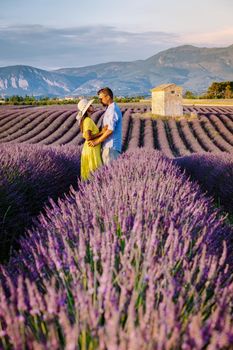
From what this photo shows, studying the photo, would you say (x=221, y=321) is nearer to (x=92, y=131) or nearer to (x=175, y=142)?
(x=92, y=131)

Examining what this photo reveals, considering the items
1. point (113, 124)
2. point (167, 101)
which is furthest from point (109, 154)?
point (167, 101)

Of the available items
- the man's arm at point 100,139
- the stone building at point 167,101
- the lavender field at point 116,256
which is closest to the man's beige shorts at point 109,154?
the man's arm at point 100,139

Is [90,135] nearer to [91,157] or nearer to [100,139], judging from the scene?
[100,139]

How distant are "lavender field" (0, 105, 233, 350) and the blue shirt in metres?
0.62

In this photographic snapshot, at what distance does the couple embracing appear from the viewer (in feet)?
20.3

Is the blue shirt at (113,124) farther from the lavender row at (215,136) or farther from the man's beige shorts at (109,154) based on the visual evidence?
the lavender row at (215,136)

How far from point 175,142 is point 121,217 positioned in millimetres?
22412

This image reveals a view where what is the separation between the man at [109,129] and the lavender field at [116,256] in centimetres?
62

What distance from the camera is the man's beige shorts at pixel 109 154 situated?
6551 mm

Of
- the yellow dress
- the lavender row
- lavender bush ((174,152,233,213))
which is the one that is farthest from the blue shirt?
the lavender row

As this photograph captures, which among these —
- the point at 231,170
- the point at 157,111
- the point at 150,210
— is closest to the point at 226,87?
the point at 157,111

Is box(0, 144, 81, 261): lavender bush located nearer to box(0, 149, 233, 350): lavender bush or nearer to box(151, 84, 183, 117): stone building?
box(0, 149, 233, 350): lavender bush

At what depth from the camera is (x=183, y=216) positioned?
262 centimetres

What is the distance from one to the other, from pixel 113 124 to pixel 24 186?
1.55 m
